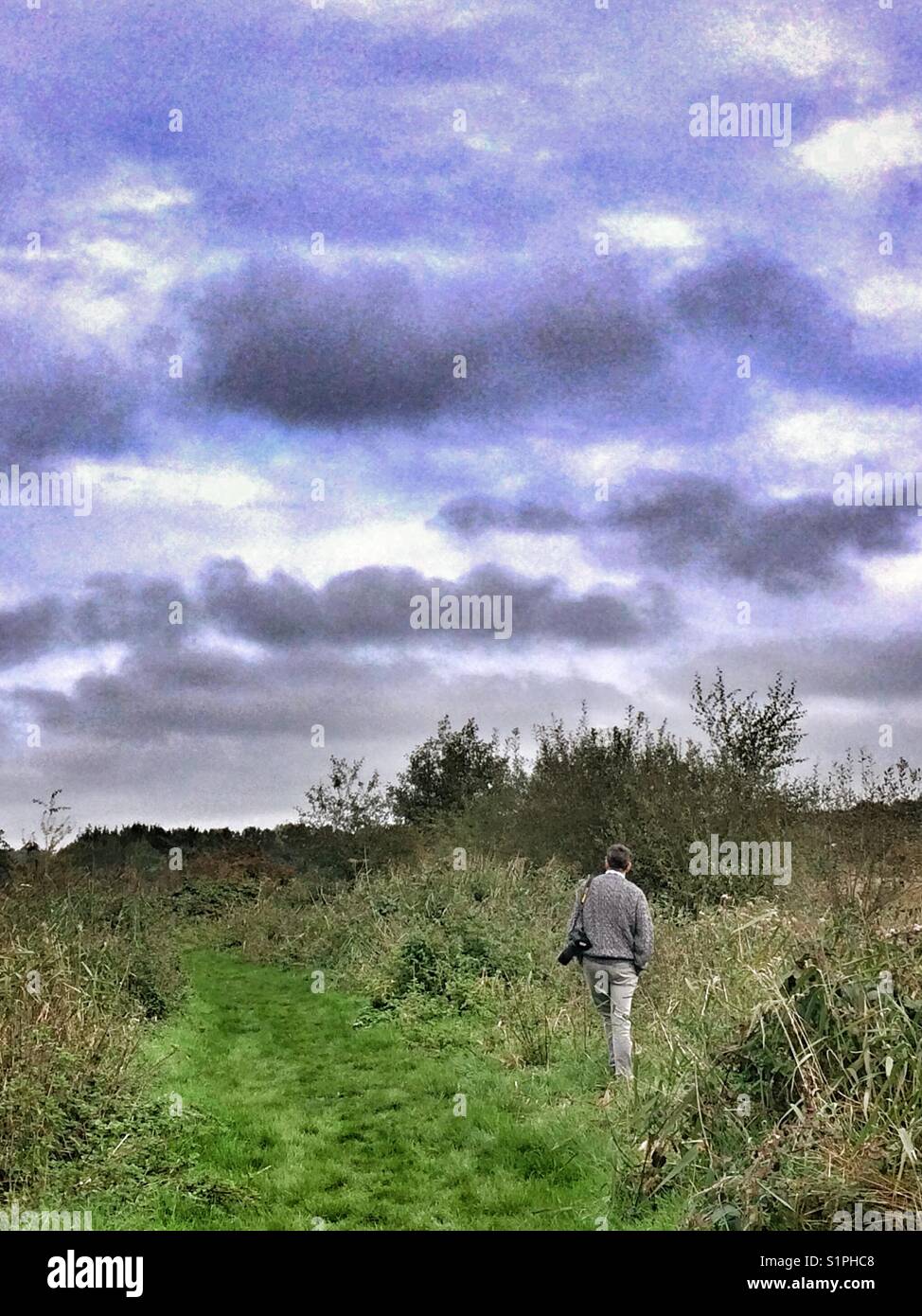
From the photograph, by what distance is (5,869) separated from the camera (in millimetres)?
13375

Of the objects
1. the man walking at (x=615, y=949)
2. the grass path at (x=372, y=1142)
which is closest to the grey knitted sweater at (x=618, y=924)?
the man walking at (x=615, y=949)

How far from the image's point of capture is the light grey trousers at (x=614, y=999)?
963 cm

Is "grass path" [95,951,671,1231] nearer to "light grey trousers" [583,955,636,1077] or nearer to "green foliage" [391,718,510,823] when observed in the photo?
"light grey trousers" [583,955,636,1077]

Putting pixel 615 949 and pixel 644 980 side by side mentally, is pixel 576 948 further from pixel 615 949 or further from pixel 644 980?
pixel 644 980

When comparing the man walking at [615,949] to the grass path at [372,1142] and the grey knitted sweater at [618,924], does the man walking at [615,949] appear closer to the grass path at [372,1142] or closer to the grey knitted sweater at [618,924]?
the grey knitted sweater at [618,924]

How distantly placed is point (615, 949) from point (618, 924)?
0.21m

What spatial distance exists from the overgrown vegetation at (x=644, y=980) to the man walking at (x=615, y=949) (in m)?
0.31

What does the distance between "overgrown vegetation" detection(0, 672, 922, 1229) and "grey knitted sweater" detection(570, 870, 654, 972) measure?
18.4 inches

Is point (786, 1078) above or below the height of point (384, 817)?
below

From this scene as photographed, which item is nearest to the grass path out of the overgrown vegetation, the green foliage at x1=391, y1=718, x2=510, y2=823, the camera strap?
the overgrown vegetation

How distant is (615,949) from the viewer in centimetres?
976
